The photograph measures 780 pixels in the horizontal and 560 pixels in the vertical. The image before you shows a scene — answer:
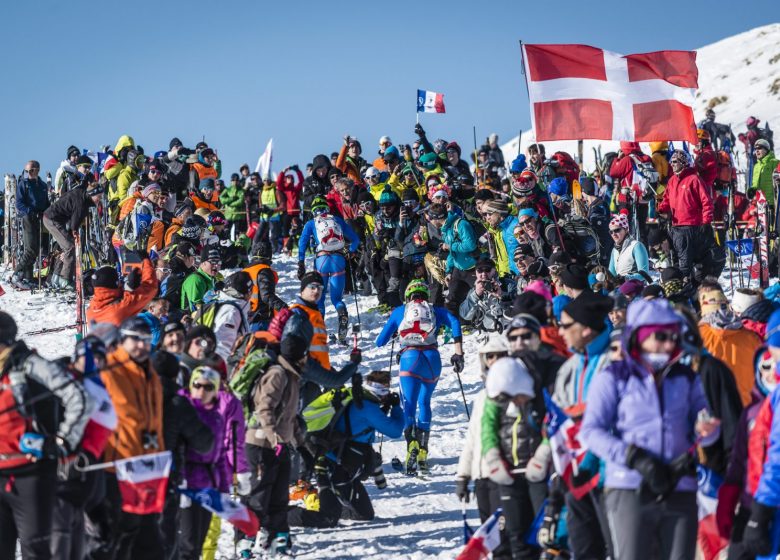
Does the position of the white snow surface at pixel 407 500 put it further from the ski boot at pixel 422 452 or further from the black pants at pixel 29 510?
the black pants at pixel 29 510

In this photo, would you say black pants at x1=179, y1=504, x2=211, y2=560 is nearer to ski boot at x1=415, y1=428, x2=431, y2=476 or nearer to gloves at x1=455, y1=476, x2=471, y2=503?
gloves at x1=455, y1=476, x2=471, y2=503

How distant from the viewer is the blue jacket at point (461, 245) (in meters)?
16.5

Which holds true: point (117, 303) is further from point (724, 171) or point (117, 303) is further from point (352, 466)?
point (724, 171)

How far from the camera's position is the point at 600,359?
6.70m

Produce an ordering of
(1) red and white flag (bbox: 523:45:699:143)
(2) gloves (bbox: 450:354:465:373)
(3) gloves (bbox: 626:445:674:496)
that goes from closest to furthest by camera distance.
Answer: (3) gloves (bbox: 626:445:674:496), (2) gloves (bbox: 450:354:465:373), (1) red and white flag (bbox: 523:45:699:143)

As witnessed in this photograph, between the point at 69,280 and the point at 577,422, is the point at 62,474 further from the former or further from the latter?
the point at 69,280

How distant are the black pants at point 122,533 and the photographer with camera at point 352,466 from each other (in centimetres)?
325

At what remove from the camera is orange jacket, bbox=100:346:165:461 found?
685 centimetres

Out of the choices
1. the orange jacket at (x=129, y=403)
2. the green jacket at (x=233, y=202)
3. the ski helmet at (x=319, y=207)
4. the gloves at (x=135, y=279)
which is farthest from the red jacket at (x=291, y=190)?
the orange jacket at (x=129, y=403)

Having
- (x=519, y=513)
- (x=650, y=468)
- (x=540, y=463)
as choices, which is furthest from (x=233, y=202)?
(x=650, y=468)

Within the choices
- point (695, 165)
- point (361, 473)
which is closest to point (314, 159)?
point (695, 165)

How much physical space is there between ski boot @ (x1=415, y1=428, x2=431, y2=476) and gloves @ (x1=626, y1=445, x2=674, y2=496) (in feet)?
20.5

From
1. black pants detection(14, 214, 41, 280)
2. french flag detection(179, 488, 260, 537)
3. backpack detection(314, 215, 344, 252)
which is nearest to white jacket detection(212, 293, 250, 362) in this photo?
french flag detection(179, 488, 260, 537)

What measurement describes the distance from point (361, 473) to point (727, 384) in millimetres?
4622
